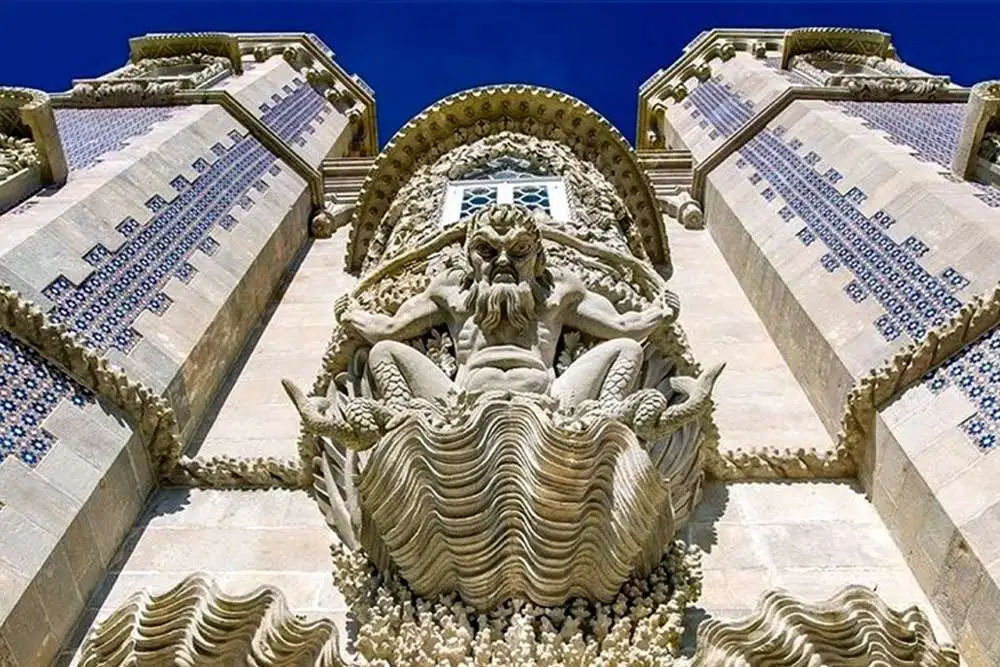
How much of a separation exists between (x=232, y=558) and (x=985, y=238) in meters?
4.87

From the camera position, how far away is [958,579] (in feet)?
14.8

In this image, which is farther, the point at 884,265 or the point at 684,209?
the point at 684,209

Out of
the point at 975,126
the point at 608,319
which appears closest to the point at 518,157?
the point at 608,319

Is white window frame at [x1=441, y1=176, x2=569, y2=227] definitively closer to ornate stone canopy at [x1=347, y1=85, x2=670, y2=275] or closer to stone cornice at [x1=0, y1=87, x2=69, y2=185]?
ornate stone canopy at [x1=347, y1=85, x2=670, y2=275]

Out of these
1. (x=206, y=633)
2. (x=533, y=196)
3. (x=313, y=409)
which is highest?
(x=533, y=196)

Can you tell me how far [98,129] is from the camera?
32.7 feet

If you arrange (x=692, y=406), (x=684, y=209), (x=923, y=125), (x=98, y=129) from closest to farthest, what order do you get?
(x=692, y=406)
(x=98, y=129)
(x=923, y=125)
(x=684, y=209)

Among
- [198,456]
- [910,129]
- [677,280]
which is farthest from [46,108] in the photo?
[910,129]

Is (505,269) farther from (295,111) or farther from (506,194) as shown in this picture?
(295,111)

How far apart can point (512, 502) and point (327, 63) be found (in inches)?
545

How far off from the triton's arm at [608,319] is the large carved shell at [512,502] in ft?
4.34

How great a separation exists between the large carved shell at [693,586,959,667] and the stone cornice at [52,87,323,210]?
8.25 meters

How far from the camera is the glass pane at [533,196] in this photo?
7891 mm

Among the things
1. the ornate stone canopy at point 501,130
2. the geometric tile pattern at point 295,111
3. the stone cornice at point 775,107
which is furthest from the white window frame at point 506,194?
the geometric tile pattern at point 295,111
